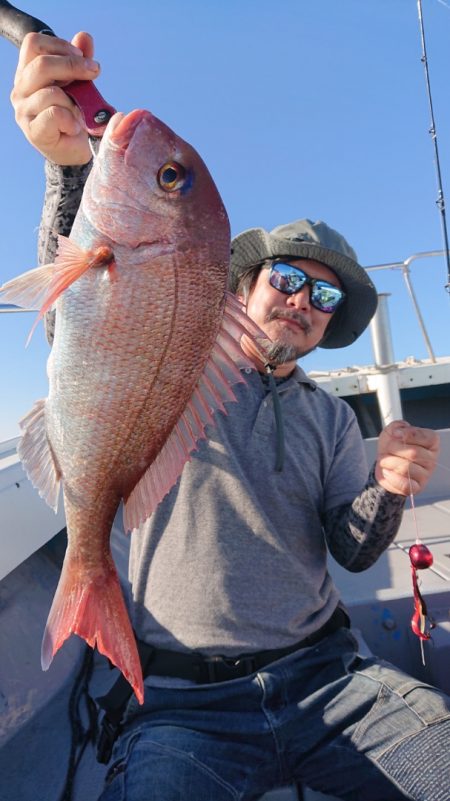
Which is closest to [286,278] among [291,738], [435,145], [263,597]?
[263,597]

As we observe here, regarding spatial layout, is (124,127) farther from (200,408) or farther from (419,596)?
(419,596)

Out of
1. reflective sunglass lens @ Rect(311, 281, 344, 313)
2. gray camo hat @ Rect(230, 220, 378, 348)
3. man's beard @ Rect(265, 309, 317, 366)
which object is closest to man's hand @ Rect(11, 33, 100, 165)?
gray camo hat @ Rect(230, 220, 378, 348)

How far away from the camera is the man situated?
1.57m

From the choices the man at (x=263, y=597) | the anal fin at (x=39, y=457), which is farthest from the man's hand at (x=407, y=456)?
the anal fin at (x=39, y=457)

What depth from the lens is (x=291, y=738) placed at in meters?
1.76

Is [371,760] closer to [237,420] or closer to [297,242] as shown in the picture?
[237,420]

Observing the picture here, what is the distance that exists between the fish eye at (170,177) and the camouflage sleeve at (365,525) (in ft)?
4.22

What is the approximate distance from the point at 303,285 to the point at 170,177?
1.29 m

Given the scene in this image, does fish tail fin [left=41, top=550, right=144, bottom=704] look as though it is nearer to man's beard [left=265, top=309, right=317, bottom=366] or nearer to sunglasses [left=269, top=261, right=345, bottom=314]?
man's beard [left=265, top=309, right=317, bottom=366]

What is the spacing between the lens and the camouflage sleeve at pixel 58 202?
166cm

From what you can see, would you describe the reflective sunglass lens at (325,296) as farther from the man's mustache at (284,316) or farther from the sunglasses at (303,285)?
the man's mustache at (284,316)

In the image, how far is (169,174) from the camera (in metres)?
1.32

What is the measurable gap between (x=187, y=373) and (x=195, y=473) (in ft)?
2.83

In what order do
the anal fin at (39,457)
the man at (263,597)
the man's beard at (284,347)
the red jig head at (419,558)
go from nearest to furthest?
1. the anal fin at (39,457)
2. the man at (263,597)
3. the red jig head at (419,558)
4. the man's beard at (284,347)
